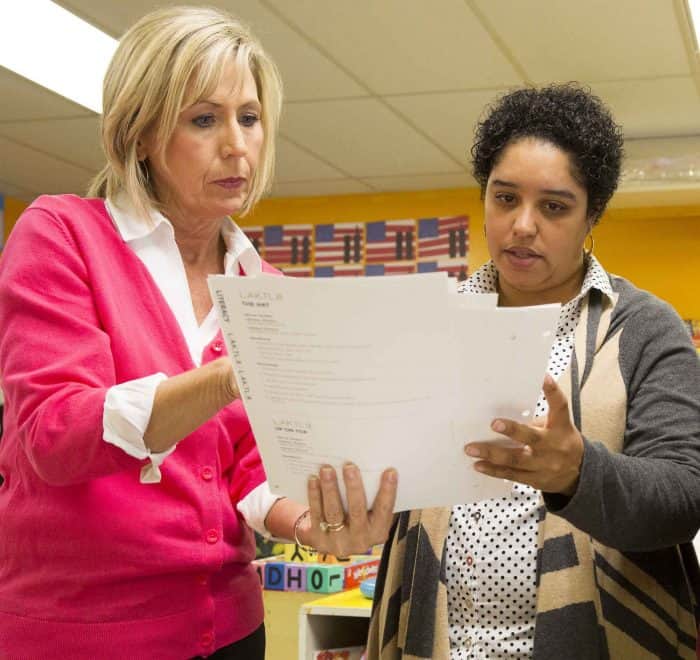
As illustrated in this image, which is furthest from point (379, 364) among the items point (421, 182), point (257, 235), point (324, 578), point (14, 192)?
point (14, 192)

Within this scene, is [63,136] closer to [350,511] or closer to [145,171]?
[145,171]

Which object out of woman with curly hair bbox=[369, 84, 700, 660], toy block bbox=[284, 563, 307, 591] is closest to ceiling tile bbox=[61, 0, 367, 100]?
toy block bbox=[284, 563, 307, 591]

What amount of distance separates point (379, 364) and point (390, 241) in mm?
6183

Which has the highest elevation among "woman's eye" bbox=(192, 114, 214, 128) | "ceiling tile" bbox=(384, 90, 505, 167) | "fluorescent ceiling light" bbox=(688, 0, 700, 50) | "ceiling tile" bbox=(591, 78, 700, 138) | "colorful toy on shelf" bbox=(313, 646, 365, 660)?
"ceiling tile" bbox=(384, 90, 505, 167)

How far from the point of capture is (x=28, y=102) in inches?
210

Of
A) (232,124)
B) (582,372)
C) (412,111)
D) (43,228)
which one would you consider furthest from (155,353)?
(412,111)

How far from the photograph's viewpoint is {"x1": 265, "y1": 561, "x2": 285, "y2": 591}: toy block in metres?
3.86

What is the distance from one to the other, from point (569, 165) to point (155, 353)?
827 mm

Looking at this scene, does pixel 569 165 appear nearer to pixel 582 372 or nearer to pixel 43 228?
pixel 582 372

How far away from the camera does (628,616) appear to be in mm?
1558

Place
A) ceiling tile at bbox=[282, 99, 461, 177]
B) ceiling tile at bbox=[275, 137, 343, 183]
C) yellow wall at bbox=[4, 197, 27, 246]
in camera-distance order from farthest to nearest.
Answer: yellow wall at bbox=[4, 197, 27, 246] < ceiling tile at bbox=[275, 137, 343, 183] < ceiling tile at bbox=[282, 99, 461, 177]

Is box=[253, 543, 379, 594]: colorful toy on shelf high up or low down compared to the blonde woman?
down

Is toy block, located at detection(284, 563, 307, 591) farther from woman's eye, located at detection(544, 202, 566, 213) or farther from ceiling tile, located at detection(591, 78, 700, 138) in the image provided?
ceiling tile, located at detection(591, 78, 700, 138)

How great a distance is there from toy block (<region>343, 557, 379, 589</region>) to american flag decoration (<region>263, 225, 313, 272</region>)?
12.5 ft
